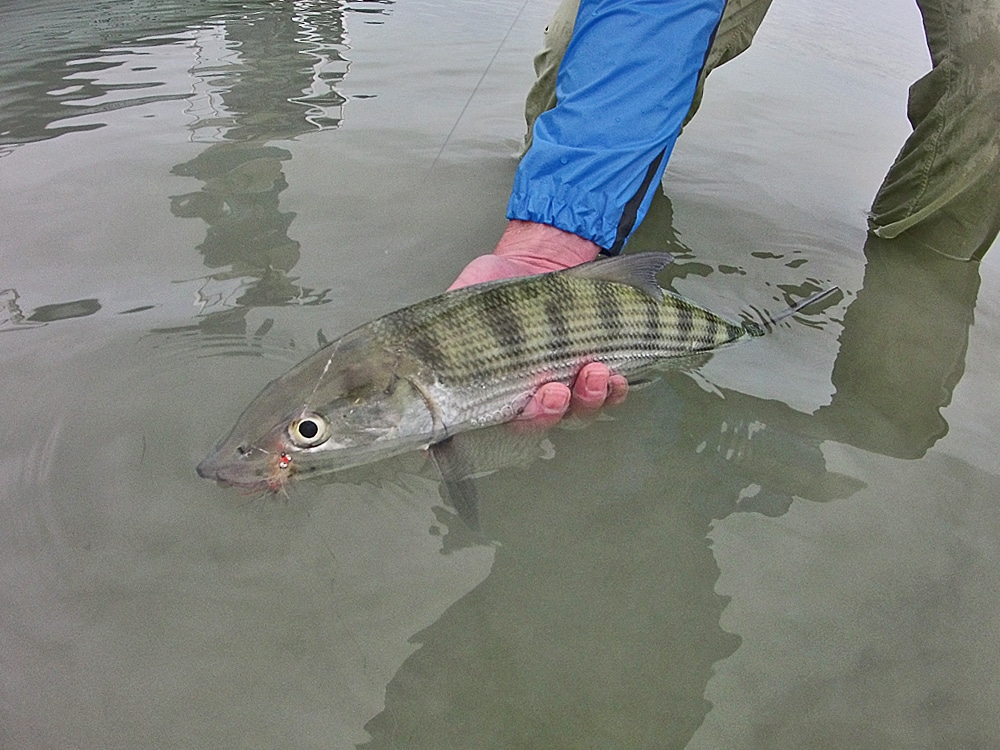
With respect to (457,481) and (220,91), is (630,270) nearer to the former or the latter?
(457,481)

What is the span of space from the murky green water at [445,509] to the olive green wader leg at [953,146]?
27 centimetres

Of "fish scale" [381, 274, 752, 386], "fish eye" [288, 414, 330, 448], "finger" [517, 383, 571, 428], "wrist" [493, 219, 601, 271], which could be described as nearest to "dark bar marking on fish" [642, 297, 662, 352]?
"fish scale" [381, 274, 752, 386]

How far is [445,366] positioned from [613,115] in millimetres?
1573

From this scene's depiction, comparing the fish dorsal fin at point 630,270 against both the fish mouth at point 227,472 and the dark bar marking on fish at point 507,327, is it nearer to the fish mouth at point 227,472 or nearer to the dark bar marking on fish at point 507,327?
the dark bar marking on fish at point 507,327

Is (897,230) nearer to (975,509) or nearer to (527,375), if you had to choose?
(975,509)

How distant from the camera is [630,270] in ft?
9.24

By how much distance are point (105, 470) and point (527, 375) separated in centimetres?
151

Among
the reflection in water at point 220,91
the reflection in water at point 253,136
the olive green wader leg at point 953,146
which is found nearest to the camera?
the reflection in water at point 253,136

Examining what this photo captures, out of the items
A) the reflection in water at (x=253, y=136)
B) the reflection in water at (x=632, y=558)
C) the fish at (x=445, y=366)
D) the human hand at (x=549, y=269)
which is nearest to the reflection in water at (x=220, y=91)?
the reflection in water at (x=253, y=136)

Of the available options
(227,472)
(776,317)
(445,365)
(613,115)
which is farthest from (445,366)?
(776,317)

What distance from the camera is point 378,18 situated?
8773 millimetres

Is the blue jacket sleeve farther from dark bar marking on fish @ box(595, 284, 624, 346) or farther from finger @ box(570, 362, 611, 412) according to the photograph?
finger @ box(570, 362, 611, 412)

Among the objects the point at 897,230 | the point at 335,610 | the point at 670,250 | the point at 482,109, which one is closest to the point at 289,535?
the point at 335,610

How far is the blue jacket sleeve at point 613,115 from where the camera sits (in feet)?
9.96
